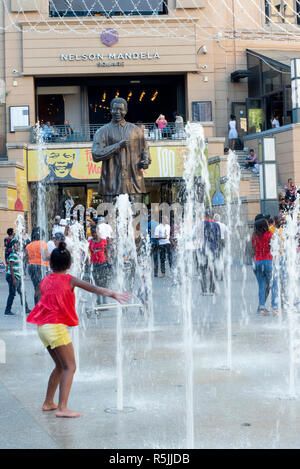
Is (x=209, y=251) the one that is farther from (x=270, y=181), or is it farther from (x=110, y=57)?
(x=110, y=57)

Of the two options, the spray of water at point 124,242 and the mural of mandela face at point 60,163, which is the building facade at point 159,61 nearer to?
the mural of mandela face at point 60,163

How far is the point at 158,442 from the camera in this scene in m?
4.83

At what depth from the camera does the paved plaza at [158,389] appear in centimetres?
499

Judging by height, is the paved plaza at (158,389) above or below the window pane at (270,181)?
below

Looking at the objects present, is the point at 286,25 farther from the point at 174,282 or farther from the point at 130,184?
the point at 130,184

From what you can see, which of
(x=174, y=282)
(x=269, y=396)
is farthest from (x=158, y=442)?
(x=174, y=282)

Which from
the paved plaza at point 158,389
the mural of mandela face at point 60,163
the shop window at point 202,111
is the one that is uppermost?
the shop window at point 202,111

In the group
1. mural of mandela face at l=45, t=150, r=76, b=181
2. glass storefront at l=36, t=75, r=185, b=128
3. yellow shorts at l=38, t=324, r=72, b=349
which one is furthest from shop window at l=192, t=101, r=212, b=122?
yellow shorts at l=38, t=324, r=72, b=349

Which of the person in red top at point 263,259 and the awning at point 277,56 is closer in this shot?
the person in red top at point 263,259

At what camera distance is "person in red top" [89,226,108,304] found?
11586 millimetres

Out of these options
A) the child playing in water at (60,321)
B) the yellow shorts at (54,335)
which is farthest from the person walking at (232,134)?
the yellow shorts at (54,335)

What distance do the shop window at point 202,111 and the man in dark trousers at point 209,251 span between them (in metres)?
17.4

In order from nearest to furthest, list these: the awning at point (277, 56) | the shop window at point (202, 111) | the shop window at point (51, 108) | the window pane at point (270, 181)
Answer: the window pane at point (270, 181), the awning at point (277, 56), the shop window at point (202, 111), the shop window at point (51, 108)
